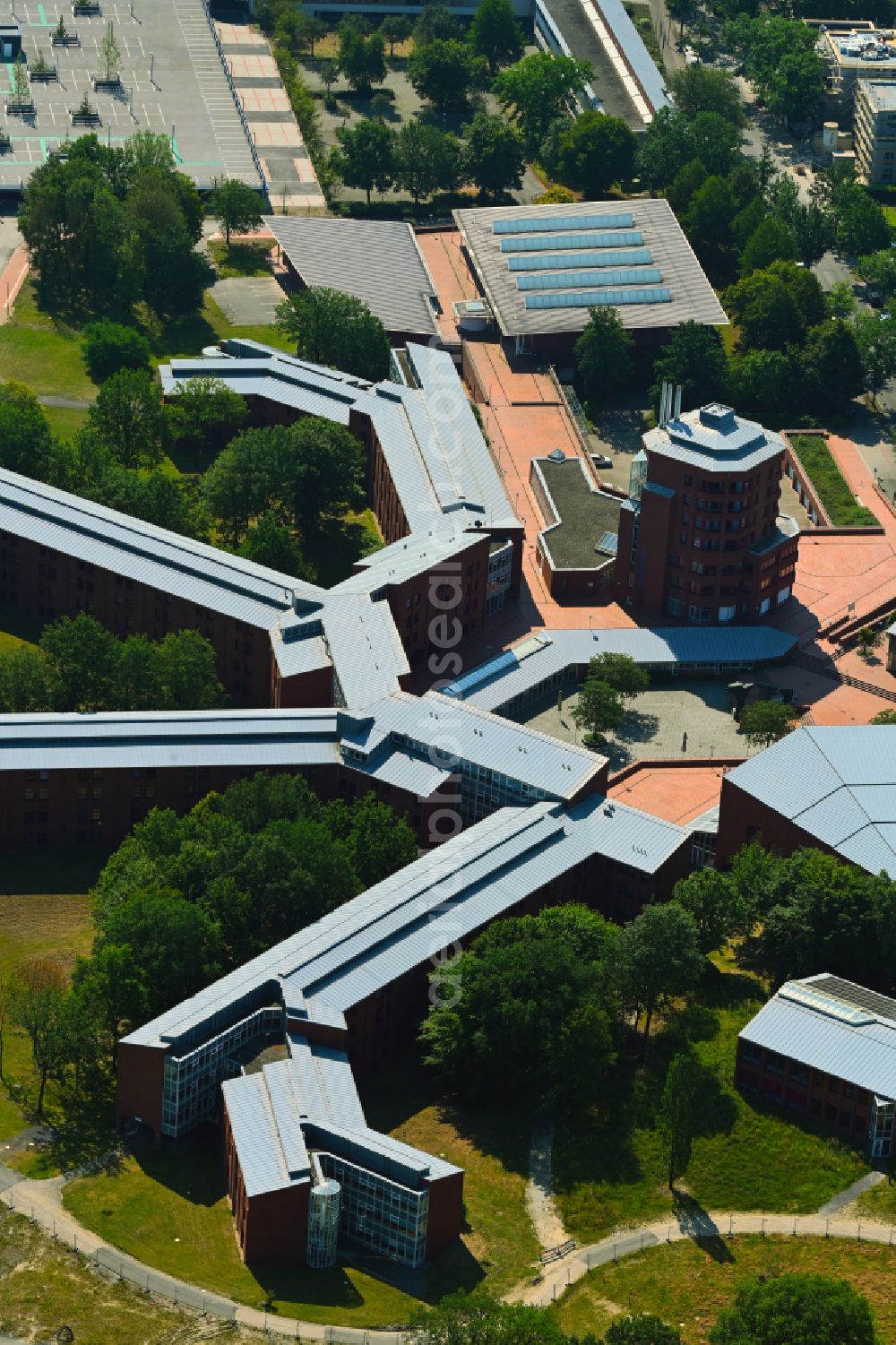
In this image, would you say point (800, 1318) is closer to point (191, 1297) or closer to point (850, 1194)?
point (850, 1194)

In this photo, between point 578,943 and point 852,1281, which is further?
point 578,943

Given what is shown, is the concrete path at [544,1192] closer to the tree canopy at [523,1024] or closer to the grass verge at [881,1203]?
the tree canopy at [523,1024]

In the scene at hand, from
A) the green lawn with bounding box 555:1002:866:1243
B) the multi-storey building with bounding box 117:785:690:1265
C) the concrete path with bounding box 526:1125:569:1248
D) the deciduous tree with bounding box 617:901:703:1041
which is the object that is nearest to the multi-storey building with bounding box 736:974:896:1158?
the green lawn with bounding box 555:1002:866:1243

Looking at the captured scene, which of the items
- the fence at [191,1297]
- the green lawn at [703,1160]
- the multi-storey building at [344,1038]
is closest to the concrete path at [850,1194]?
the green lawn at [703,1160]

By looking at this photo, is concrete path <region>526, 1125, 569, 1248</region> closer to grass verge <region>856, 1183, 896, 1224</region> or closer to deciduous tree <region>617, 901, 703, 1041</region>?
deciduous tree <region>617, 901, 703, 1041</region>

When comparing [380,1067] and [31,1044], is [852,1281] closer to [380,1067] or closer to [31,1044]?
[380,1067]

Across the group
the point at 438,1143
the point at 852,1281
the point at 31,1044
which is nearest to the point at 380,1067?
the point at 438,1143
